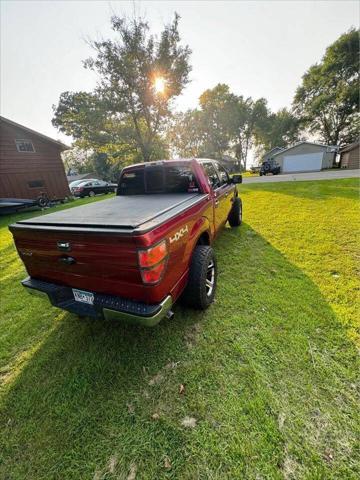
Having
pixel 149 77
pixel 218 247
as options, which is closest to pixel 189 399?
pixel 218 247

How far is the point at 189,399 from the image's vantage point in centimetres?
172

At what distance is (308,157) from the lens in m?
29.3

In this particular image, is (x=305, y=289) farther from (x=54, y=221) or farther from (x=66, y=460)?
(x=54, y=221)

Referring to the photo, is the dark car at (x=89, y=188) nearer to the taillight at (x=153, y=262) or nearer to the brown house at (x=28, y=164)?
the brown house at (x=28, y=164)

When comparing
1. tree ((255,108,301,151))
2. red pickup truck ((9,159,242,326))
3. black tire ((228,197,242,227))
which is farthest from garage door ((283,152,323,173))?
red pickup truck ((9,159,242,326))

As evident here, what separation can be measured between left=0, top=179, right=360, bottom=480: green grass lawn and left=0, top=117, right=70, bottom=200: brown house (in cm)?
1382

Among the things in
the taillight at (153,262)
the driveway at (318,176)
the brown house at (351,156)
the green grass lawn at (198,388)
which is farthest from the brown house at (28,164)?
the brown house at (351,156)

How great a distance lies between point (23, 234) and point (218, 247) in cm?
340

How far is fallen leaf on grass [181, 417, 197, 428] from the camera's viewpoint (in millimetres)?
1556

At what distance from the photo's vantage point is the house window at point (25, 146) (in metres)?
13.7

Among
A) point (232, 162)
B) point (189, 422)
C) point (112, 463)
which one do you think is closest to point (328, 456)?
point (189, 422)

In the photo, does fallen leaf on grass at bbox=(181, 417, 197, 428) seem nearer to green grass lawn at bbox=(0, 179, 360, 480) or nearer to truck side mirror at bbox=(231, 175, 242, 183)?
green grass lawn at bbox=(0, 179, 360, 480)

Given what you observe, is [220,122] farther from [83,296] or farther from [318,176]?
[83,296]

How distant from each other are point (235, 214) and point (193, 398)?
14.6 feet
